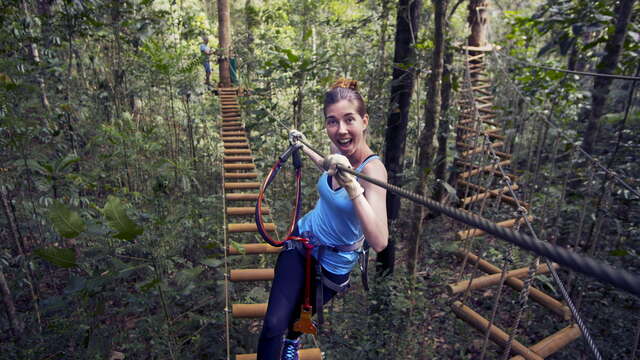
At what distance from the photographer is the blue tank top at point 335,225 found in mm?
1451

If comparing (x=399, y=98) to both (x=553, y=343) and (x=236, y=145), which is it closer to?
(x=553, y=343)

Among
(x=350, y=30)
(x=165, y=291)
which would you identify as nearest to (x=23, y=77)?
(x=165, y=291)

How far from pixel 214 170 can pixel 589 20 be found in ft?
15.1

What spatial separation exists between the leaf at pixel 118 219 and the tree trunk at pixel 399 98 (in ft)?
6.90

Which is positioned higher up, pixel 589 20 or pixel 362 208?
pixel 589 20

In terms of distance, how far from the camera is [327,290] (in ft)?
5.48

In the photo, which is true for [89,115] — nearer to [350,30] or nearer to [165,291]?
[165,291]

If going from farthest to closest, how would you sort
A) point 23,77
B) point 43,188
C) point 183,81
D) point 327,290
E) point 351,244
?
1. point 183,81
2. point 23,77
3. point 43,188
4. point 327,290
5. point 351,244

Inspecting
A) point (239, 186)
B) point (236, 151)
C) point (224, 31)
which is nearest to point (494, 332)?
point (239, 186)

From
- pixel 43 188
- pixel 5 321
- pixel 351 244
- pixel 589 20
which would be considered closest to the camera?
pixel 351 244

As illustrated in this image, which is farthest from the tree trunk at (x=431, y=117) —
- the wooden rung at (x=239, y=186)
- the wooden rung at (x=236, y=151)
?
the wooden rung at (x=236, y=151)

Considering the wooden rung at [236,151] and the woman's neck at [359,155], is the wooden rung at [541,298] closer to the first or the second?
the woman's neck at [359,155]

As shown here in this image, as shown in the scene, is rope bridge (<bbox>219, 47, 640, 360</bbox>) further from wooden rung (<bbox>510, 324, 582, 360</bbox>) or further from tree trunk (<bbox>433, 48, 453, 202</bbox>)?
tree trunk (<bbox>433, 48, 453, 202</bbox>)

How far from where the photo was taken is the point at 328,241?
1566 millimetres
